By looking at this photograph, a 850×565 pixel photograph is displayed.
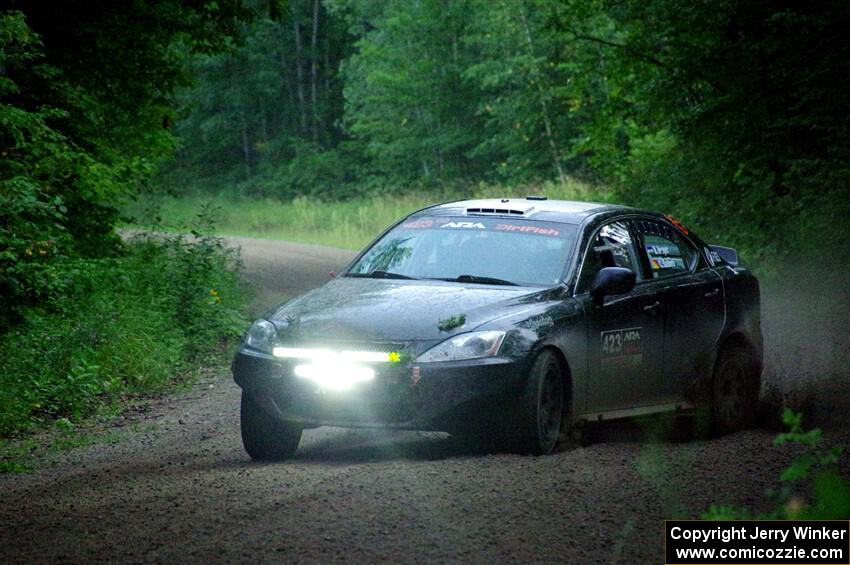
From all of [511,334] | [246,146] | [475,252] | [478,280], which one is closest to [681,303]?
[475,252]

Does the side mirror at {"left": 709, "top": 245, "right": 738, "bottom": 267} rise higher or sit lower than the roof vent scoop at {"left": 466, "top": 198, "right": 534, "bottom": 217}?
lower

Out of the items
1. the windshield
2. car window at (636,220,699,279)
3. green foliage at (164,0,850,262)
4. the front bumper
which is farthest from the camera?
green foliage at (164,0,850,262)

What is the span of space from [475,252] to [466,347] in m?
1.47

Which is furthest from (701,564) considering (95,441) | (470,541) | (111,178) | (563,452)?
(111,178)

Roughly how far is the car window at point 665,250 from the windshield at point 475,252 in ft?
3.12

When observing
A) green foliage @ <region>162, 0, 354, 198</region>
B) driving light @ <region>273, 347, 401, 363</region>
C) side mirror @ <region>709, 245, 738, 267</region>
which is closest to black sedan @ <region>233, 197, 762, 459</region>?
driving light @ <region>273, 347, 401, 363</region>

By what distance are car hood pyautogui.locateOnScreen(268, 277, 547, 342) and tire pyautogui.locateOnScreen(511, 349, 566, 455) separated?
15.7 inches

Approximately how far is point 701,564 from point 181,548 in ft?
7.28

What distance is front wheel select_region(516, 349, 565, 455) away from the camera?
7.97 m

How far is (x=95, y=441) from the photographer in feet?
32.9

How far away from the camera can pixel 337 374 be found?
796 cm

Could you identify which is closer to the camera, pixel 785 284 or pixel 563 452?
pixel 563 452

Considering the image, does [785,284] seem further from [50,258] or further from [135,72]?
[50,258]

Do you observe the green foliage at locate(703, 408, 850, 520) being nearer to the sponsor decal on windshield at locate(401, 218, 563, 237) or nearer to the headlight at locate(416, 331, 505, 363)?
the headlight at locate(416, 331, 505, 363)
